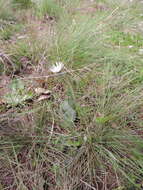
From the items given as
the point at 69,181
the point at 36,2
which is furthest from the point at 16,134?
the point at 36,2

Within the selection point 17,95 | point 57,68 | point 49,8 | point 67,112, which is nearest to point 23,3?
point 49,8

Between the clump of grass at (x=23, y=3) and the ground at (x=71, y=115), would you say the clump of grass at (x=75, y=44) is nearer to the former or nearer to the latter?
the ground at (x=71, y=115)

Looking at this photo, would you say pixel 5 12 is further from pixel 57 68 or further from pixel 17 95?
pixel 17 95

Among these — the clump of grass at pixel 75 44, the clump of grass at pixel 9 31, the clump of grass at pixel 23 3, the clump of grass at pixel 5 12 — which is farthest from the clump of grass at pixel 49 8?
the clump of grass at pixel 75 44

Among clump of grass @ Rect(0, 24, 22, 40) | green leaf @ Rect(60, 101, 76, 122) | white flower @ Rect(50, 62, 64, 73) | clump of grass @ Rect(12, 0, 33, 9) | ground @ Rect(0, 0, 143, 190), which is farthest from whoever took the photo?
clump of grass @ Rect(12, 0, 33, 9)

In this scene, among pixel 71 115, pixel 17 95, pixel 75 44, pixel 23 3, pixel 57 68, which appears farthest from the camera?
pixel 23 3

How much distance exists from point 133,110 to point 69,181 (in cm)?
51

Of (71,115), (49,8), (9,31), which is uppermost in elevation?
(49,8)

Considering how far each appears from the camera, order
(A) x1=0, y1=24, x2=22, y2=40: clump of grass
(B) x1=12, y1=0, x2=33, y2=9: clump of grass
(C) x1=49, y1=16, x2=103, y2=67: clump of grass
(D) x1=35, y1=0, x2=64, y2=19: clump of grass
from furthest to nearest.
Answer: (B) x1=12, y1=0, x2=33, y2=9: clump of grass
(D) x1=35, y1=0, x2=64, y2=19: clump of grass
(A) x1=0, y1=24, x2=22, y2=40: clump of grass
(C) x1=49, y1=16, x2=103, y2=67: clump of grass

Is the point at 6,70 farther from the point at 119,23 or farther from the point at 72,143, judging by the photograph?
the point at 119,23

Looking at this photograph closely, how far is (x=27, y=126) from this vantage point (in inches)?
40.0

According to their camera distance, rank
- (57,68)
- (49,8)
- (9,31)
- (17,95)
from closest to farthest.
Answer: (17,95)
(57,68)
(9,31)
(49,8)

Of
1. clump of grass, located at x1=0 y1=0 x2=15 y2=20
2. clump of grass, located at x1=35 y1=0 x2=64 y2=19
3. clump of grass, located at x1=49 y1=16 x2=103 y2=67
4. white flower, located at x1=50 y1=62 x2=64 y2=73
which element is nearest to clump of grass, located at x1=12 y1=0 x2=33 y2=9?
clump of grass, located at x1=35 y1=0 x2=64 y2=19

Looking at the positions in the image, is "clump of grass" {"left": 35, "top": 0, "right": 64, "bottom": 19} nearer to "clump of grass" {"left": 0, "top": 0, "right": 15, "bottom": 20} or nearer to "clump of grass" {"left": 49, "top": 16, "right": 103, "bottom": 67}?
"clump of grass" {"left": 0, "top": 0, "right": 15, "bottom": 20}
